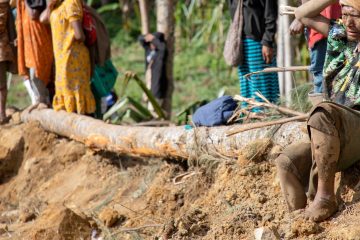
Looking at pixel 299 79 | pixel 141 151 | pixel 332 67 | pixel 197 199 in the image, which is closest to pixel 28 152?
pixel 141 151

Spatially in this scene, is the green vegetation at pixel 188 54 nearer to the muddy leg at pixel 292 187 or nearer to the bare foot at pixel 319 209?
the muddy leg at pixel 292 187

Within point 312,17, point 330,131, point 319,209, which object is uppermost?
point 312,17

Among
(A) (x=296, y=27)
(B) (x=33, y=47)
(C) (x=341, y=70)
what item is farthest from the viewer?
(B) (x=33, y=47)

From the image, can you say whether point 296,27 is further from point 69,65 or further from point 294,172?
point 69,65

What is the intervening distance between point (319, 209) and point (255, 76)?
7.94 feet

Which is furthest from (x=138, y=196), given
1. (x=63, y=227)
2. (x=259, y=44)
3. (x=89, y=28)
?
(x=89, y=28)

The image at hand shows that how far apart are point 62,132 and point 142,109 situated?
132 cm

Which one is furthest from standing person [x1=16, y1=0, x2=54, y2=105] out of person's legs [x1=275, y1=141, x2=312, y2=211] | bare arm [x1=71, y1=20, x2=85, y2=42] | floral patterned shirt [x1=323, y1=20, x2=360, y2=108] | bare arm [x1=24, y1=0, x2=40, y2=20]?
person's legs [x1=275, y1=141, x2=312, y2=211]

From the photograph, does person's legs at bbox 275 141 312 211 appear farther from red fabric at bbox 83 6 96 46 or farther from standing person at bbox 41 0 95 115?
red fabric at bbox 83 6 96 46

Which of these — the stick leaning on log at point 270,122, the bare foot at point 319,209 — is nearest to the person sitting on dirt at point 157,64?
the stick leaning on log at point 270,122

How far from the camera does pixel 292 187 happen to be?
4.29 m

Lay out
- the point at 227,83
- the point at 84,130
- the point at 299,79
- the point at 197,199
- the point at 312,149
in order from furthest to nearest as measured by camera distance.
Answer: the point at 227,83 → the point at 299,79 → the point at 84,130 → the point at 197,199 → the point at 312,149

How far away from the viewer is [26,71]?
27.5ft

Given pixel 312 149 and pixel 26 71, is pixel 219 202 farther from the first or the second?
pixel 26 71
